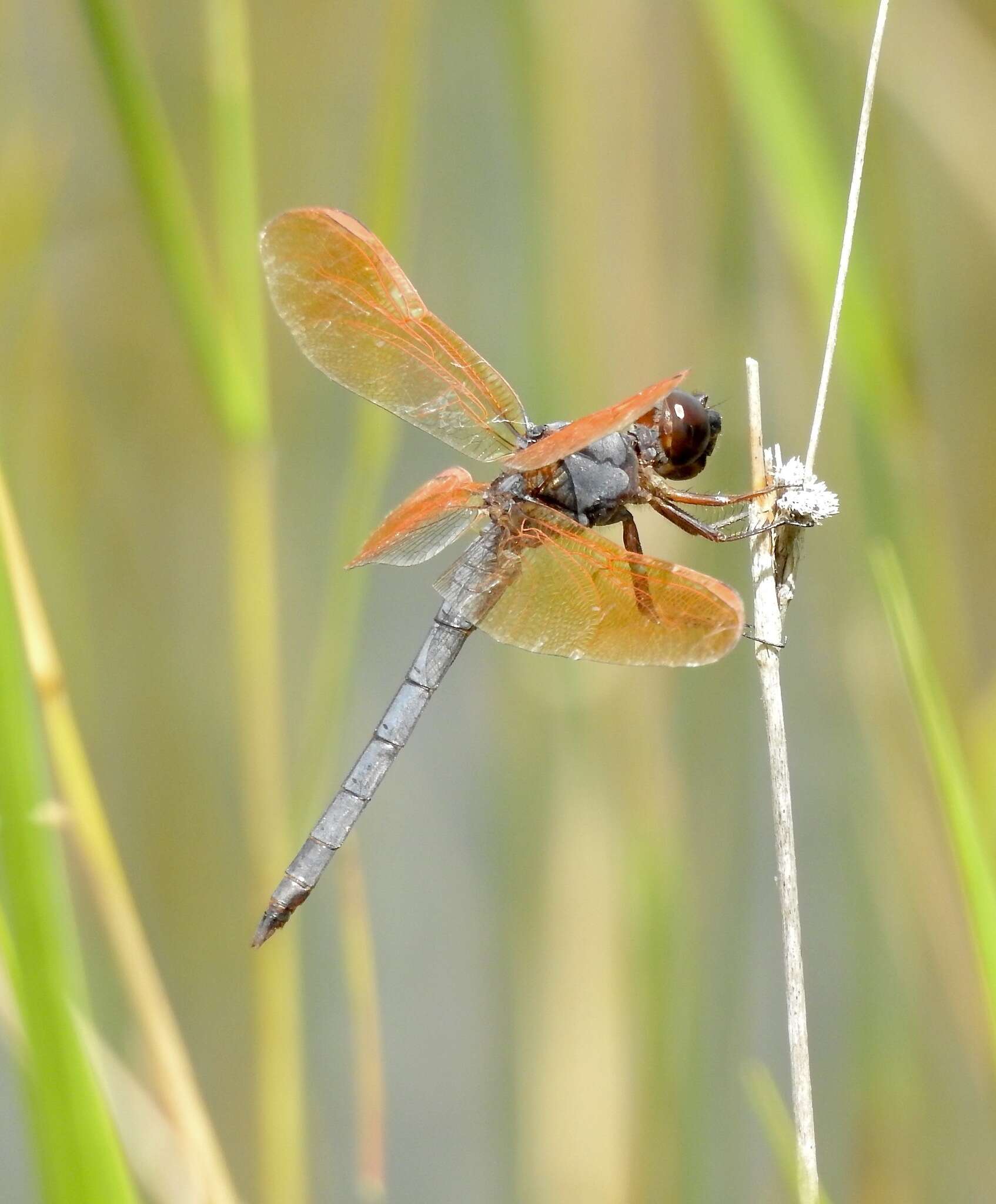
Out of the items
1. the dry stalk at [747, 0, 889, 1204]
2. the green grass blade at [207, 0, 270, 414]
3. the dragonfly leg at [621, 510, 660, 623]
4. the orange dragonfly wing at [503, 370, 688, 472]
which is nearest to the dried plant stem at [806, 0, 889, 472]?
the dry stalk at [747, 0, 889, 1204]

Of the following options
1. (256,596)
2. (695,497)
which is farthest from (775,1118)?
(256,596)

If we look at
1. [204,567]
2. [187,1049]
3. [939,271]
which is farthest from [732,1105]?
[939,271]

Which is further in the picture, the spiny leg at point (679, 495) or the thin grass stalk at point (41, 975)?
the spiny leg at point (679, 495)

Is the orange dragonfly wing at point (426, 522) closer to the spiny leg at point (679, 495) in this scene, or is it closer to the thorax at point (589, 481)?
the thorax at point (589, 481)

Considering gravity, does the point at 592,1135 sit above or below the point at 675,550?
below

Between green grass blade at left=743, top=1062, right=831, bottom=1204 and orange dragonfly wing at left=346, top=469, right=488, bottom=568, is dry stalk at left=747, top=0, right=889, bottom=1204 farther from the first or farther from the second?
orange dragonfly wing at left=346, top=469, right=488, bottom=568

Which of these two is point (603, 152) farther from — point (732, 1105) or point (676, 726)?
point (732, 1105)

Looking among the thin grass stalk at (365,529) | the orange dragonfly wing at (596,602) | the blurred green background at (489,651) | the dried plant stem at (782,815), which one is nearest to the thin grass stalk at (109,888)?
the blurred green background at (489,651)
